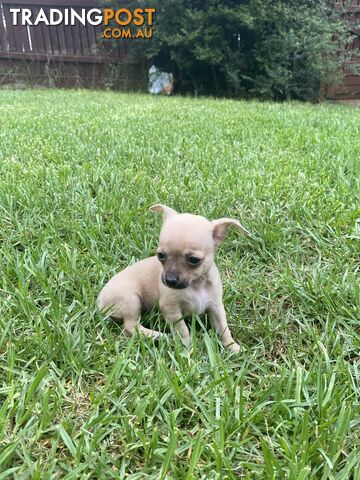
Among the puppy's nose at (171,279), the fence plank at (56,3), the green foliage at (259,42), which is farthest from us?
the fence plank at (56,3)

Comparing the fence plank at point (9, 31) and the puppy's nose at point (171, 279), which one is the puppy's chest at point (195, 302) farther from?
the fence plank at point (9, 31)

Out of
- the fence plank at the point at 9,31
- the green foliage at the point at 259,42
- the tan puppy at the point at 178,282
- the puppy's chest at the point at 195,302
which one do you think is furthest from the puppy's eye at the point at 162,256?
the fence plank at the point at 9,31

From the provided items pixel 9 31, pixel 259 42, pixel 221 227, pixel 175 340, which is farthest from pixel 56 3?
pixel 175 340

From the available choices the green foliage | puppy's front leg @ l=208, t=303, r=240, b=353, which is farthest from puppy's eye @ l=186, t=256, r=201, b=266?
the green foliage

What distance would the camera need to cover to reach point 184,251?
180cm

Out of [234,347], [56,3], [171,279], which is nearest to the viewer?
[171,279]

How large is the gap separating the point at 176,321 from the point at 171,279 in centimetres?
27

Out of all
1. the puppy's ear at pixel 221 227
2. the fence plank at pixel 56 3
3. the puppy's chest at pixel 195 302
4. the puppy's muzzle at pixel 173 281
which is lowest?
the puppy's chest at pixel 195 302

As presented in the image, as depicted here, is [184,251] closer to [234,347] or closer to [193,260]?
[193,260]

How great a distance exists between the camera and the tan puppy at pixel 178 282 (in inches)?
71.2

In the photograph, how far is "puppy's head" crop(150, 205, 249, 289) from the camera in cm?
180

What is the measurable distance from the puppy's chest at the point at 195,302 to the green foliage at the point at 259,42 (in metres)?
9.71

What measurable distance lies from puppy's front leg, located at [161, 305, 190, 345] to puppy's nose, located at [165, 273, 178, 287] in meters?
0.21

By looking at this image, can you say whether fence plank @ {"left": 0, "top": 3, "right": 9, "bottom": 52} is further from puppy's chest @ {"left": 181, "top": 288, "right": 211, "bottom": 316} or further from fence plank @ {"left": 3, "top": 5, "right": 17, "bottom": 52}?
puppy's chest @ {"left": 181, "top": 288, "right": 211, "bottom": 316}
